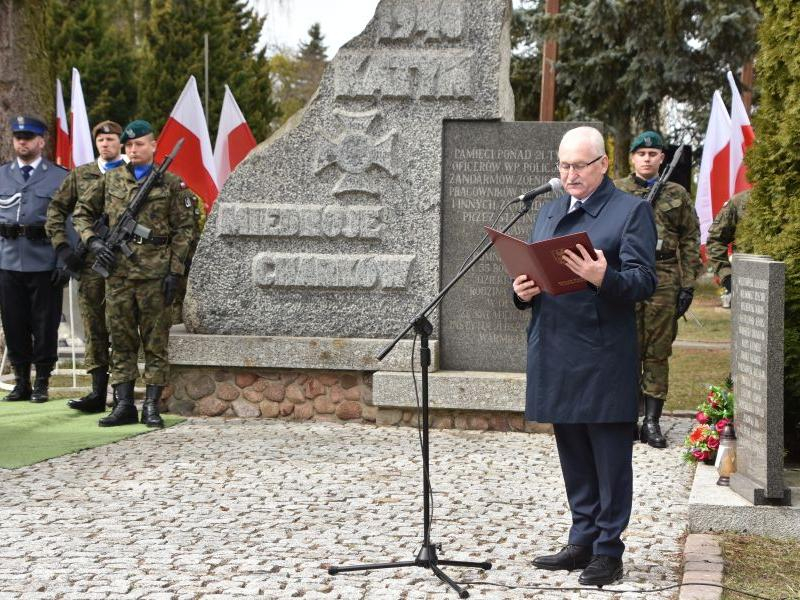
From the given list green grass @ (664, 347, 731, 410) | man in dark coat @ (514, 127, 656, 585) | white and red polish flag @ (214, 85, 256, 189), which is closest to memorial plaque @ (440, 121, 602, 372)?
green grass @ (664, 347, 731, 410)

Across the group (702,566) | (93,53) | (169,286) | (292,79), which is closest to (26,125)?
(169,286)

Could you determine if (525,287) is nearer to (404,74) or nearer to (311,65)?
(404,74)

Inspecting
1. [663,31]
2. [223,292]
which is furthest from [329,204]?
[663,31]

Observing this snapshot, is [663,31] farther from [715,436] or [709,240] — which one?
[715,436]

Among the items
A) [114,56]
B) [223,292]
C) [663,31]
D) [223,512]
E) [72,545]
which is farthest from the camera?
[114,56]

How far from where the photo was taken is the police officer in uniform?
396 inches

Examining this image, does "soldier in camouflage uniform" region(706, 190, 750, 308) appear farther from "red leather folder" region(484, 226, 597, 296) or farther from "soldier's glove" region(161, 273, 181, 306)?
"red leather folder" region(484, 226, 597, 296)

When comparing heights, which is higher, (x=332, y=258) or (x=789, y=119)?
(x=789, y=119)

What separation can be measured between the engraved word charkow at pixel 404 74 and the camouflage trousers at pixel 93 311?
2292 mm

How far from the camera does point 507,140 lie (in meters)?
9.24

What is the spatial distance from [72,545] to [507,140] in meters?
4.78

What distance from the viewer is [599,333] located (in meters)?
4.98

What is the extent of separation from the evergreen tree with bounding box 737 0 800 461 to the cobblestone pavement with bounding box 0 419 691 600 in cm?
102

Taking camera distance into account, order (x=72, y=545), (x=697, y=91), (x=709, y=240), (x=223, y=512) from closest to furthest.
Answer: (x=72, y=545)
(x=223, y=512)
(x=709, y=240)
(x=697, y=91)
